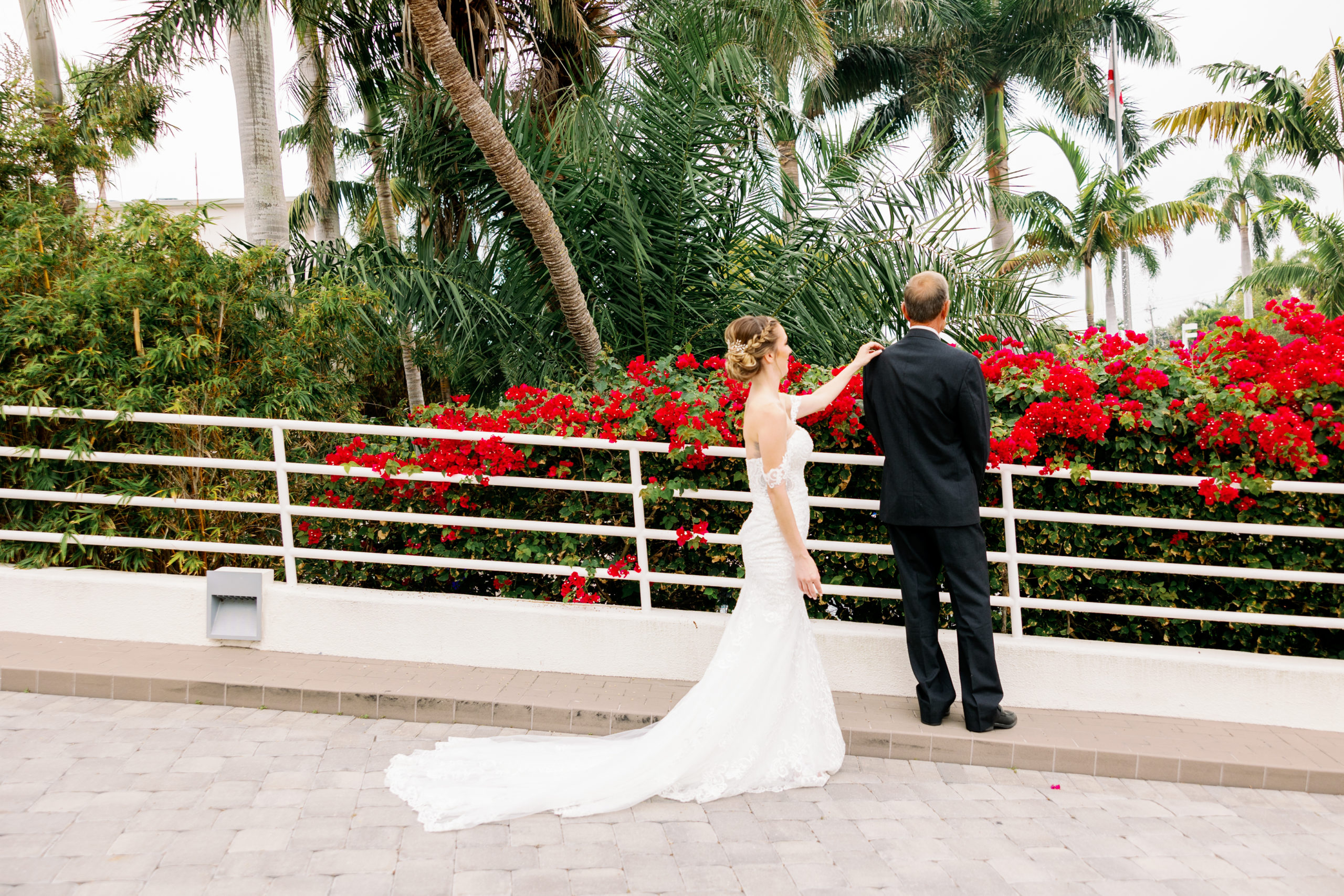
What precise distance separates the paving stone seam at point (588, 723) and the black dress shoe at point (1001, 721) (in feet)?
0.26

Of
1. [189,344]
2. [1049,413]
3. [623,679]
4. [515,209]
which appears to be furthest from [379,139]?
[1049,413]

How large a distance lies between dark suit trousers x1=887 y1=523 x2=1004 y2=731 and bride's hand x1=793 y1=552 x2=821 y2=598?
53 cm

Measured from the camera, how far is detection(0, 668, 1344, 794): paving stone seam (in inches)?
148

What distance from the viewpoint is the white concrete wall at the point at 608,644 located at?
4211 mm

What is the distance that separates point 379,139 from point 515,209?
8.74 ft

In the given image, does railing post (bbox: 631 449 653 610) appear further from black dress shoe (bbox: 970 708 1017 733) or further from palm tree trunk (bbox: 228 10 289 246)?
Result: palm tree trunk (bbox: 228 10 289 246)

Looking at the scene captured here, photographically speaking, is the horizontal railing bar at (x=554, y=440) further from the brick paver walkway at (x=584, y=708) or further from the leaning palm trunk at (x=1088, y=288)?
the leaning palm trunk at (x=1088, y=288)

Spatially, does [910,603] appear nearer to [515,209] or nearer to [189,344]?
[189,344]

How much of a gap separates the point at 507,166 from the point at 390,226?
36.3 feet

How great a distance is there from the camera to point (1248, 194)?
47.0 metres

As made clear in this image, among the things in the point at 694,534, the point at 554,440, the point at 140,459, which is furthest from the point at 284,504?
the point at 694,534

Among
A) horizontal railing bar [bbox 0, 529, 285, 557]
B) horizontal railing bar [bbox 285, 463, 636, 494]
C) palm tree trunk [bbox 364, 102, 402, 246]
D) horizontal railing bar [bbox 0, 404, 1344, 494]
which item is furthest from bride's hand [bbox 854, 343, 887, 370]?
palm tree trunk [bbox 364, 102, 402, 246]

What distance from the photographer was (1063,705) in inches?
171

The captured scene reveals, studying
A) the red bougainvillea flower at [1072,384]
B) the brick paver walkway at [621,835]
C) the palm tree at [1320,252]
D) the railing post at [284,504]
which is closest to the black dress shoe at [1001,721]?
the brick paver walkway at [621,835]
